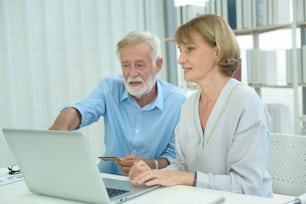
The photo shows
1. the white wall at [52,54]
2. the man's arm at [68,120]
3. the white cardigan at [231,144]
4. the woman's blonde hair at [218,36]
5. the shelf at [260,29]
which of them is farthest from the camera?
the white wall at [52,54]

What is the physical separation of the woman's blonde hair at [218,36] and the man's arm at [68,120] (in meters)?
0.75

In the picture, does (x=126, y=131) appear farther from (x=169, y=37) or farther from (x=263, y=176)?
(x=169, y=37)

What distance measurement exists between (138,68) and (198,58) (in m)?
0.58

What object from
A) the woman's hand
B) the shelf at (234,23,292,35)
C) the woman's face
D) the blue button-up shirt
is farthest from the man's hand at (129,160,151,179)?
the shelf at (234,23,292,35)

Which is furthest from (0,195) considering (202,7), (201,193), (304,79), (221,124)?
(202,7)

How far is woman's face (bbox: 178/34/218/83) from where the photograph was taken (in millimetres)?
1620

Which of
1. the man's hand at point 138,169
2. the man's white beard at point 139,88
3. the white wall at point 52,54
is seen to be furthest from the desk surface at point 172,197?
the white wall at point 52,54

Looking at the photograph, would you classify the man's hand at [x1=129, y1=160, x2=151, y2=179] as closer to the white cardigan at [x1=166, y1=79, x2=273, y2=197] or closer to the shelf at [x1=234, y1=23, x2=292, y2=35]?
the white cardigan at [x1=166, y1=79, x2=273, y2=197]

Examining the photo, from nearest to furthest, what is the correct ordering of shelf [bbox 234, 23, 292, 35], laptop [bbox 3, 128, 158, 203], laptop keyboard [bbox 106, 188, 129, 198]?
laptop [bbox 3, 128, 158, 203]
laptop keyboard [bbox 106, 188, 129, 198]
shelf [bbox 234, 23, 292, 35]

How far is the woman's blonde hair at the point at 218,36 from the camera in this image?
1.60 metres

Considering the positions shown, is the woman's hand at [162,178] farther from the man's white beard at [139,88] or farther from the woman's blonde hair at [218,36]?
the man's white beard at [139,88]

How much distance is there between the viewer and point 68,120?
81.2 inches

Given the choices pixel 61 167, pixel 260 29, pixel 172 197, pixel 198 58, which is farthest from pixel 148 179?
pixel 260 29

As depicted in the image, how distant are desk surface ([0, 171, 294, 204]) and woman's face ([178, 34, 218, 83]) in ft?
1.61
